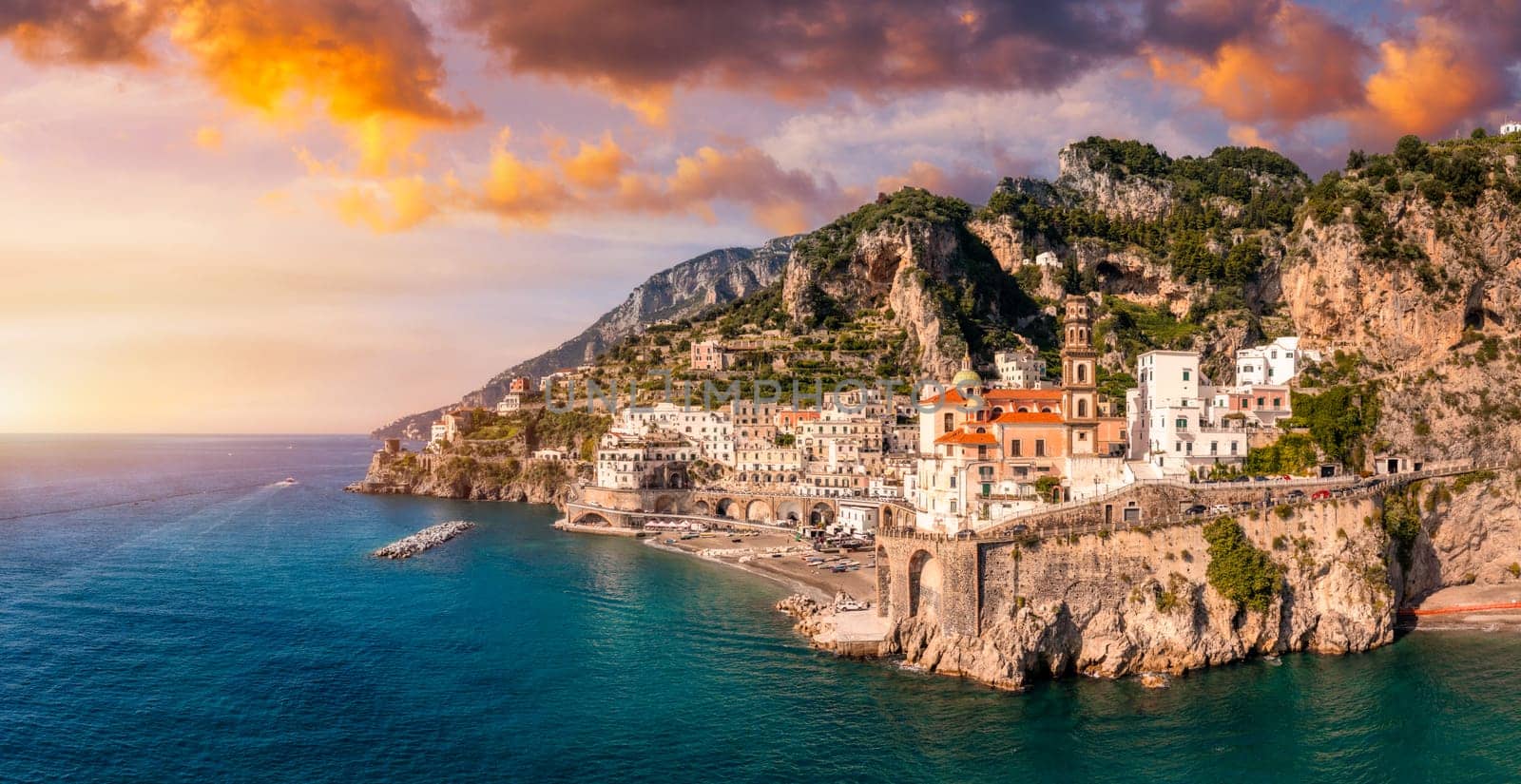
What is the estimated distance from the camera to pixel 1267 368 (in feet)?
211

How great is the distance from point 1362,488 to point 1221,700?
16431mm

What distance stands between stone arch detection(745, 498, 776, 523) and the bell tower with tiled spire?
36.1 meters

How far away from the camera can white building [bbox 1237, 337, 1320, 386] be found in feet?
207

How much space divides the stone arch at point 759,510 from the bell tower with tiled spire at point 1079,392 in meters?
36.1

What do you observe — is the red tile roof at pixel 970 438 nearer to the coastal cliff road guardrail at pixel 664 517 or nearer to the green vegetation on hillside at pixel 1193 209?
the coastal cliff road guardrail at pixel 664 517

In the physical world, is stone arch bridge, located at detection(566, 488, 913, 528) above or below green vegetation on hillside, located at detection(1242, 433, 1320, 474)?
below

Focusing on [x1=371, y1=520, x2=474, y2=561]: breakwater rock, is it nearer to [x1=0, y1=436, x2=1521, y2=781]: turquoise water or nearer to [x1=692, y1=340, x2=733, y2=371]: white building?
[x1=0, y1=436, x2=1521, y2=781]: turquoise water

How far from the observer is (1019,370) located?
106m

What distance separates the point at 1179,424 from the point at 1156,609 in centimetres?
1587

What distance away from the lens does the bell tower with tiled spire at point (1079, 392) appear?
52.6 metres

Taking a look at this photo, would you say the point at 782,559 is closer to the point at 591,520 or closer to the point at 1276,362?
the point at 591,520

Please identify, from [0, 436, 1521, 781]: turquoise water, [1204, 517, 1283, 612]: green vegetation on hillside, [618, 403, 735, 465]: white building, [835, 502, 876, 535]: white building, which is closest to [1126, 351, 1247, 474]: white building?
[1204, 517, 1283, 612]: green vegetation on hillside

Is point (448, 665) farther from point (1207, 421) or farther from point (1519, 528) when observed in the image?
point (1519, 528)

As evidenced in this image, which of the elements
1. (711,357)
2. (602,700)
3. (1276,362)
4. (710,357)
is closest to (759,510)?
(711,357)
